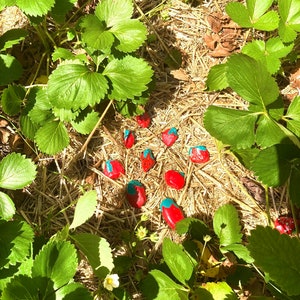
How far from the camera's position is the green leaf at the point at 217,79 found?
182 cm

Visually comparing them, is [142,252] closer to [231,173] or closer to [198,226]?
[198,226]

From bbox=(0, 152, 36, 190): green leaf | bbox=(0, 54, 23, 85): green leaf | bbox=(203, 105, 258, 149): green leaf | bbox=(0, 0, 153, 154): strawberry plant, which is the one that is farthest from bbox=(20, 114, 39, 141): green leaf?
bbox=(203, 105, 258, 149): green leaf

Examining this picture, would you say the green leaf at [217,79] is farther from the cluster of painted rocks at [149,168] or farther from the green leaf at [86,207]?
the green leaf at [86,207]

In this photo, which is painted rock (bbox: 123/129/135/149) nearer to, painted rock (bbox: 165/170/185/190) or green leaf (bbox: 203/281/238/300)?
painted rock (bbox: 165/170/185/190)

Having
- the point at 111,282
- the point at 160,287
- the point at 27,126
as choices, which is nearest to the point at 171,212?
the point at 160,287

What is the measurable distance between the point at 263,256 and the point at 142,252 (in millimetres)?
863

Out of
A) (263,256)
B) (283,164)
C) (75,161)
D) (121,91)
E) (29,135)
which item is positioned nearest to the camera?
(263,256)

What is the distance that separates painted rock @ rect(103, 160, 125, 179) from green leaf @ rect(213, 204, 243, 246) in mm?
457

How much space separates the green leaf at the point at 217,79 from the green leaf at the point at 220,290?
807mm

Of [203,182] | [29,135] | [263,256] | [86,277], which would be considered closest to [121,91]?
[29,135]

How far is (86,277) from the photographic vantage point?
5.56ft

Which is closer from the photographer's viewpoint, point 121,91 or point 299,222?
point 121,91

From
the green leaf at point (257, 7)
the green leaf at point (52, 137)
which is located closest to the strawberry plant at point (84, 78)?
the green leaf at point (52, 137)

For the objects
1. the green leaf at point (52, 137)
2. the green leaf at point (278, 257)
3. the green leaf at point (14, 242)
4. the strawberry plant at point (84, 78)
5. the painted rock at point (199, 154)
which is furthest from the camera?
the painted rock at point (199, 154)
